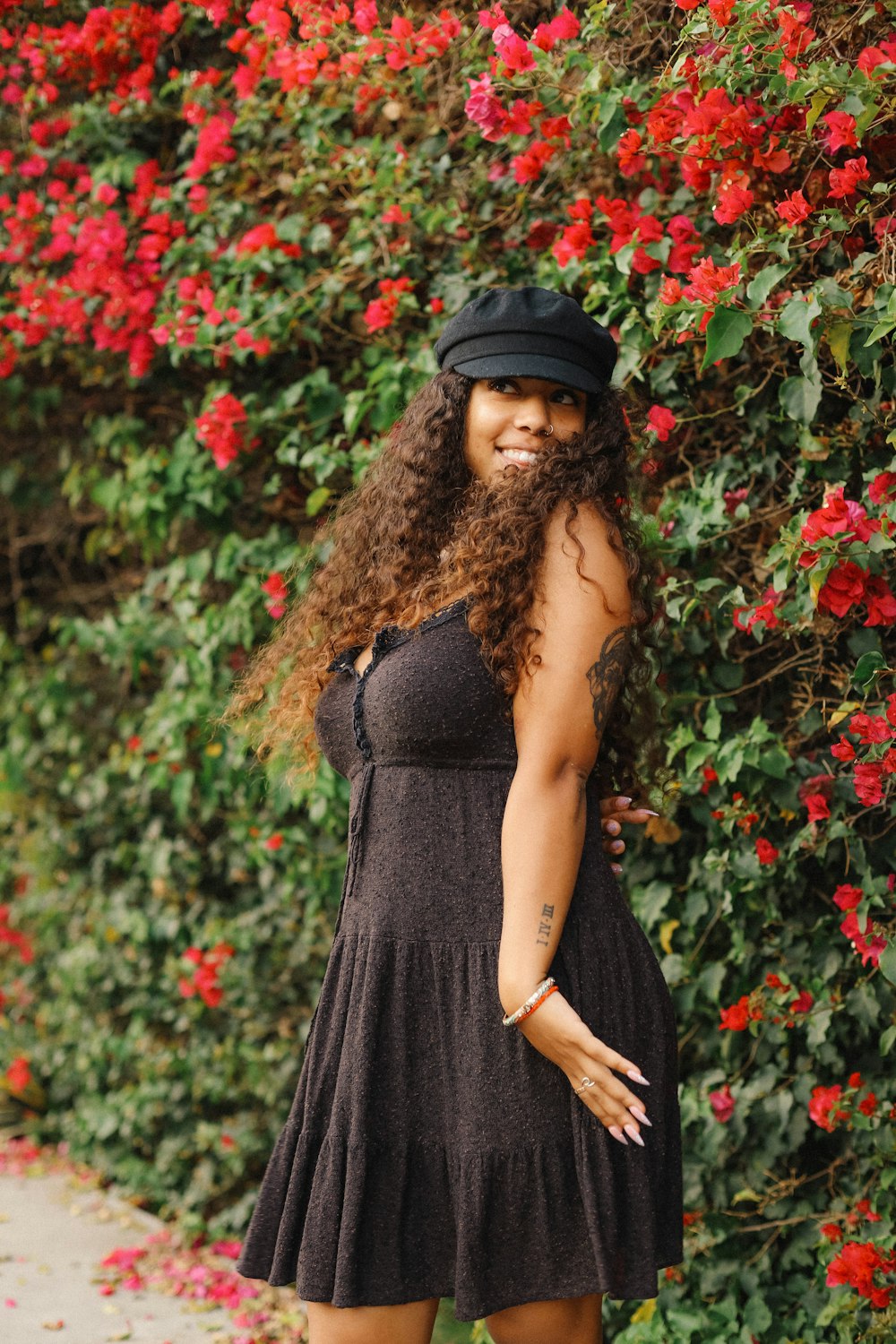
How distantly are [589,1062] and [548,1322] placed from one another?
0.41 m

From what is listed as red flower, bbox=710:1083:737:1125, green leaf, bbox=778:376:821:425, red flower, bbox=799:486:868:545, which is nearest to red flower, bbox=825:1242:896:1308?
red flower, bbox=710:1083:737:1125

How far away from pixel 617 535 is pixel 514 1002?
667 millimetres

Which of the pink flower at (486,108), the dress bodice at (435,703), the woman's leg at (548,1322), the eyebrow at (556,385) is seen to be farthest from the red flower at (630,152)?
the woman's leg at (548,1322)

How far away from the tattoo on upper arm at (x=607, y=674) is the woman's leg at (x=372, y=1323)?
33.0 inches

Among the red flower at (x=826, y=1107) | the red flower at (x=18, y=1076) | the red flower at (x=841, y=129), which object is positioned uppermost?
the red flower at (x=841, y=129)

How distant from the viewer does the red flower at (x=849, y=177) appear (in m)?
2.04

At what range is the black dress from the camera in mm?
1755

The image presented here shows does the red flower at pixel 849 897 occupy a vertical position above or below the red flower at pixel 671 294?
below

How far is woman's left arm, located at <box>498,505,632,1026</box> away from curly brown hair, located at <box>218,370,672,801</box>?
0.03 metres

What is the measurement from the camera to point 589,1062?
1687 millimetres

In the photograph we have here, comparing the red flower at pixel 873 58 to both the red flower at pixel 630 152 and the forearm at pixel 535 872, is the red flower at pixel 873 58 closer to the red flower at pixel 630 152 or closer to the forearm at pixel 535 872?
the red flower at pixel 630 152

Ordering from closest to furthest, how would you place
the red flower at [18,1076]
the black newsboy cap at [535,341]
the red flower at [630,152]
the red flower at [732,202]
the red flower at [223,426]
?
the black newsboy cap at [535,341] → the red flower at [732,202] → the red flower at [630,152] → the red flower at [223,426] → the red flower at [18,1076]

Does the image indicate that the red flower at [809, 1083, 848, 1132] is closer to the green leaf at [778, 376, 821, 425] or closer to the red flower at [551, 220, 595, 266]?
the green leaf at [778, 376, 821, 425]

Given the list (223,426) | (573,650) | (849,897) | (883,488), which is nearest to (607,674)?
(573,650)
